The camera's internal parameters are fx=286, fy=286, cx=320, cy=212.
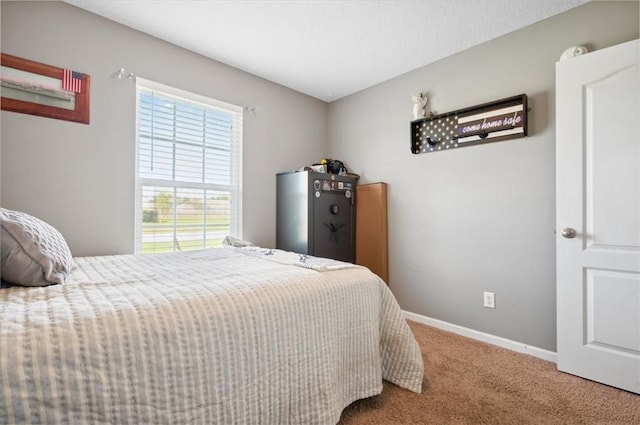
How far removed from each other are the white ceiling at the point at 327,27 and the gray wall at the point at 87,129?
0.47 ft

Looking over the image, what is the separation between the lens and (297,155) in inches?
129

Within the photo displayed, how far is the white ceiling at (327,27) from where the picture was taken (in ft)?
6.25

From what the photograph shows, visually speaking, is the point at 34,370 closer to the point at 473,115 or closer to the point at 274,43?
the point at 274,43

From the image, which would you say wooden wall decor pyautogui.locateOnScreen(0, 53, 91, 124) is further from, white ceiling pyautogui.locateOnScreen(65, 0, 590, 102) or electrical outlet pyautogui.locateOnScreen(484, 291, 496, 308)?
electrical outlet pyautogui.locateOnScreen(484, 291, 496, 308)

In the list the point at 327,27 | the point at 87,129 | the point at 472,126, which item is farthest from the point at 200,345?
the point at 472,126

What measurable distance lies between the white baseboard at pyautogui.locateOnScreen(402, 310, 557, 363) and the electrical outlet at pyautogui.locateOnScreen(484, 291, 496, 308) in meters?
0.24

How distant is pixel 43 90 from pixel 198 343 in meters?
2.06

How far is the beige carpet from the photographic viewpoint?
1.39 metres

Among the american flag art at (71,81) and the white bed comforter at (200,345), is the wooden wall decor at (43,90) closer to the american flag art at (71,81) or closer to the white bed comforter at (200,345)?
the american flag art at (71,81)

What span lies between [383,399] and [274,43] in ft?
8.55

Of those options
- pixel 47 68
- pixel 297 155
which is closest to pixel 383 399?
pixel 297 155

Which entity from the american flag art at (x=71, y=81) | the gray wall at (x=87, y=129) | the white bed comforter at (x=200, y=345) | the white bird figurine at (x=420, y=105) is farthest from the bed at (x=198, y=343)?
the white bird figurine at (x=420, y=105)

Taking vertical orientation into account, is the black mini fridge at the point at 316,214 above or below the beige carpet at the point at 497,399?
above

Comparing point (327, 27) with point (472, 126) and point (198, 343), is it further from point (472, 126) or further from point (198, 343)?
point (198, 343)
